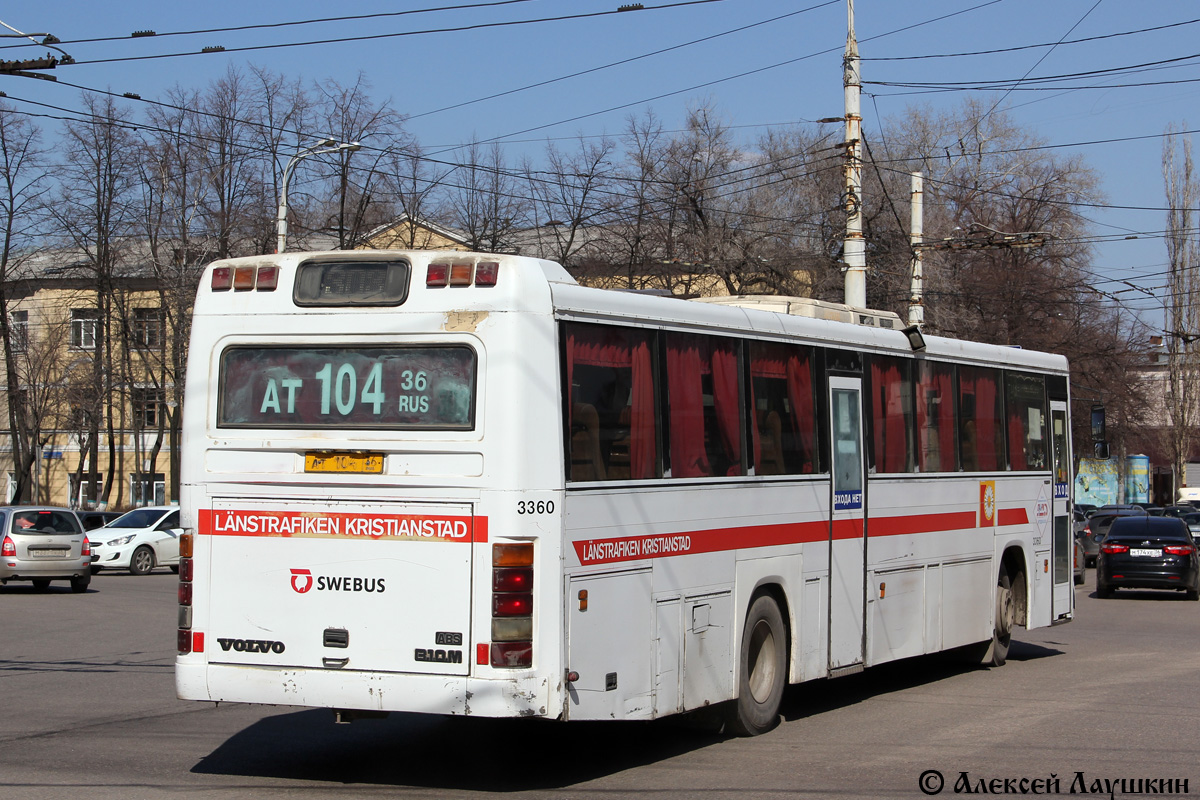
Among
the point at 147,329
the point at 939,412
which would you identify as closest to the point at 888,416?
the point at 939,412

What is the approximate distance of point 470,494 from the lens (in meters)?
7.68

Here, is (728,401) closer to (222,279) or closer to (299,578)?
(299,578)

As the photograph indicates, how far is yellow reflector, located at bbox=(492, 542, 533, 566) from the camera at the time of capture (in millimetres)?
7578

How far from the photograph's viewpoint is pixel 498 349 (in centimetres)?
775

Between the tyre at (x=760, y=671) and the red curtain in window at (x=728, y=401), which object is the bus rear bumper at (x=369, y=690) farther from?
the red curtain in window at (x=728, y=401)

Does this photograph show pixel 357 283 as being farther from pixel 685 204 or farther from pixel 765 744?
pixel 685 204

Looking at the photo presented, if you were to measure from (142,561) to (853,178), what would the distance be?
62.8ft

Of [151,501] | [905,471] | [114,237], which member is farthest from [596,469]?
[151,501]

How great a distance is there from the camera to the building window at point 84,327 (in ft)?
164

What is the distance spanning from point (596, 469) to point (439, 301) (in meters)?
1.36

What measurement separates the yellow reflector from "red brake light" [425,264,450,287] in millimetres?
1591

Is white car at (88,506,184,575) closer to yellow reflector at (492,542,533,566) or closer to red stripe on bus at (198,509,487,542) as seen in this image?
red stripe on bus at (198,509,487,542)

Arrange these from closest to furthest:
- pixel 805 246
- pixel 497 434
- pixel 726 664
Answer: pixel 497 434 → pixel 726 664 → pixel 805 246

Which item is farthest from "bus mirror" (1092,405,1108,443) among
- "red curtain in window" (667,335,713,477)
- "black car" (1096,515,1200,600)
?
"black car" (1096,515,1200,600)
